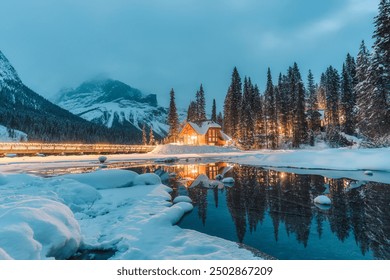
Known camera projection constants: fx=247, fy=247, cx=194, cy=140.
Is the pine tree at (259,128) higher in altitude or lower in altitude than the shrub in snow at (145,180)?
higher

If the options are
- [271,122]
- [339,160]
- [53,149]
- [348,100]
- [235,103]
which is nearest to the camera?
[339,160]

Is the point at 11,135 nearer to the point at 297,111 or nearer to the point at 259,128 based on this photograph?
the point at 259,128

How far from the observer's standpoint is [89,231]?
23.7 ft

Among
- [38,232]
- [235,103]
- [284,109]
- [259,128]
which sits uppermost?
[235,103]

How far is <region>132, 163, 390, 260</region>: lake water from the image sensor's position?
21.3 feet

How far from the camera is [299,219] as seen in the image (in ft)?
28.5

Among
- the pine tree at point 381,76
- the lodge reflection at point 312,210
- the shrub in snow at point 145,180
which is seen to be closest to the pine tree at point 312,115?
the pine tree at point 381,76

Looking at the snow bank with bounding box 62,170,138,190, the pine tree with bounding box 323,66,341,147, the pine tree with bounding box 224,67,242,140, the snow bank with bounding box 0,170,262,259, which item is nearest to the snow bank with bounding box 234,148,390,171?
the snow bank with bounding box 62,170,138,190

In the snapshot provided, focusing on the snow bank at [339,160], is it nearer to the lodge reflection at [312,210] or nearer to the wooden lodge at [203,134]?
the lodge reflection at [312,210]

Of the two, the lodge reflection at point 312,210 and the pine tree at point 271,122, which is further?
the pine tree at point 271,122

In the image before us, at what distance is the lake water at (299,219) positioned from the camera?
6496 mm

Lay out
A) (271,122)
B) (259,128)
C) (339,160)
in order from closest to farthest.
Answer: (339,160) → (271,122) → (259,128)

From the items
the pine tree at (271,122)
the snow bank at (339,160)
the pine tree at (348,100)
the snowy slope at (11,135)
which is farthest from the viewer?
the snowy slope at (11,135)

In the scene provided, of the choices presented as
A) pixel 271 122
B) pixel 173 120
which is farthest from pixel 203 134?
pixel 271 122
